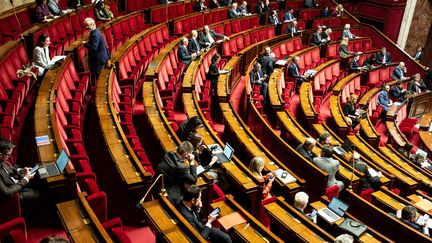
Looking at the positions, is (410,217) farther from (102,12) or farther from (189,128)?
(102,12)

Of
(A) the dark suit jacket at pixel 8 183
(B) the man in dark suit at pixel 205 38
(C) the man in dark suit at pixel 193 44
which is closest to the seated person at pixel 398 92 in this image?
(B) the man in dark suit at pixel 205 38

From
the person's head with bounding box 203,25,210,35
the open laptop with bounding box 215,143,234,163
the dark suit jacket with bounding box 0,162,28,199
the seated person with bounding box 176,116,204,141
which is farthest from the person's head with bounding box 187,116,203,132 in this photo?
the person's head with bounding box 203,25,210,35

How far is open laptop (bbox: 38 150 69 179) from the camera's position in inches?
48.7

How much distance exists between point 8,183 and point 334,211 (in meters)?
1.16

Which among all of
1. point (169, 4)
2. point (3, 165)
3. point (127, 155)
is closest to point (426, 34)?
point (169, 4)

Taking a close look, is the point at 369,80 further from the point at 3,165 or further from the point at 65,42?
the point at 3,165

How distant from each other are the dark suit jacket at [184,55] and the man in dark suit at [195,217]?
1.74 meters

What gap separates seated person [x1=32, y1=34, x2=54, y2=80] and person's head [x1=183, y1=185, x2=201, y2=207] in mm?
1221

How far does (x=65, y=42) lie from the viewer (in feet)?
8.68

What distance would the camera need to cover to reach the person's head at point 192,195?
1.29m

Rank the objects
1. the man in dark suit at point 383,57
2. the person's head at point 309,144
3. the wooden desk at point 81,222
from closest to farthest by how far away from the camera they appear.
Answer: the wooden desk at point 81,222
the person's head at point 309,144
the man in dark suit at point 383,57

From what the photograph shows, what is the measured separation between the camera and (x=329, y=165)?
1843 millimetres

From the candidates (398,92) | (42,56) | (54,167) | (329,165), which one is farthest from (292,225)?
(398,92)

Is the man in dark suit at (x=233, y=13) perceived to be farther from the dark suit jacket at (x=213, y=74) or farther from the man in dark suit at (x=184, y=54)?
the dark suit jacket at (x=213, y=74)
